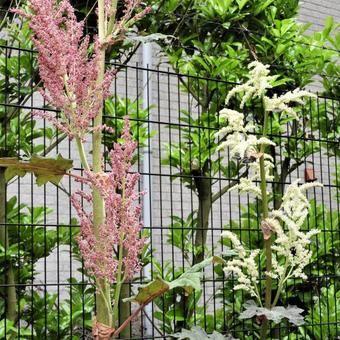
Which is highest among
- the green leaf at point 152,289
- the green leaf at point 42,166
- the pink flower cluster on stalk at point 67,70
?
the pink flower cluster on stalk at point 67,70

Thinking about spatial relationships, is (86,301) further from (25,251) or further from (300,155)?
(300,155)

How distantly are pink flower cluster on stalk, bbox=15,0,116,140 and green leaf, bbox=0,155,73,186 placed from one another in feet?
0.25

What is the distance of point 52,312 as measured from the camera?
3.70 meters

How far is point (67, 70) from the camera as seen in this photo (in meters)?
1.78

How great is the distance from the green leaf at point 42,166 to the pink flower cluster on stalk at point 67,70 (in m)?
0.08

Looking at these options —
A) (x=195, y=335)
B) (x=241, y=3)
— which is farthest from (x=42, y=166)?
(x=241, y=3)

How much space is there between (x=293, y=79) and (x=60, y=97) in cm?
289

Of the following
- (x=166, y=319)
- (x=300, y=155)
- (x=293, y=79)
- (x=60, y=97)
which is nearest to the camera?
(x=60, y=97)

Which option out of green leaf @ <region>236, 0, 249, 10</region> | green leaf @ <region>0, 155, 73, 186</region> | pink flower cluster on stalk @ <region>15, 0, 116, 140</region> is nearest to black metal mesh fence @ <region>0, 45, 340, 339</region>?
green leaf @ <region>236, 0, 249, 10</region>

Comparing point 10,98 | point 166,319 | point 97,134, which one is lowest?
point 166,319

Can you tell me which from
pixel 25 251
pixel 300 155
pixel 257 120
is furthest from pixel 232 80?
pixel 25 251

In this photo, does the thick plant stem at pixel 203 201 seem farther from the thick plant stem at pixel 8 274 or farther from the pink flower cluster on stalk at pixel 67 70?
the pink flower cluster on stalk at pixel 67 70

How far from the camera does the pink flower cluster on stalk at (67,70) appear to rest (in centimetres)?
169

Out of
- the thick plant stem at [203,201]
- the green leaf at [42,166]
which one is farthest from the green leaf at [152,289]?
the thick plant stem at [203,201]
